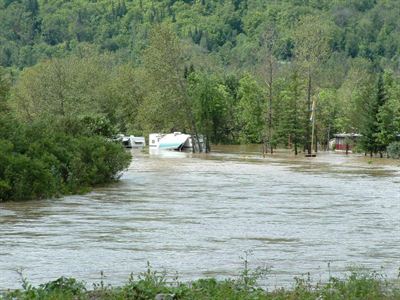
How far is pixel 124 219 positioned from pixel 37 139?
11.7 metres

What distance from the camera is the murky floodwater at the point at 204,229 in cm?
2128

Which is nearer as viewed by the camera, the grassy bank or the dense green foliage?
the grassy bank

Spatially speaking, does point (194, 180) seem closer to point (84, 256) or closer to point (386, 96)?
point (84, 256)

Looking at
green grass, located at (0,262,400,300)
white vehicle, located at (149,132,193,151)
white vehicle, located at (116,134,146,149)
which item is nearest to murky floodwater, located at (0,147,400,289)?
green grass, located at (0,262,400,300)

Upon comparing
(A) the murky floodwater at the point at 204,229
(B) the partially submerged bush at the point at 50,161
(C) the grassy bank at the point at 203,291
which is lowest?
(A) the murky floodwater at the point at 204,229

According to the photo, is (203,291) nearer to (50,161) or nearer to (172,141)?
(50,161)

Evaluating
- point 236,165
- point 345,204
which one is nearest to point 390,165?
point 236,165

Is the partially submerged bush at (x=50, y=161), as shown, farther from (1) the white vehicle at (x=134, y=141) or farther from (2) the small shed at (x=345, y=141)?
(1) the white vehicle at (x=134, y=141)

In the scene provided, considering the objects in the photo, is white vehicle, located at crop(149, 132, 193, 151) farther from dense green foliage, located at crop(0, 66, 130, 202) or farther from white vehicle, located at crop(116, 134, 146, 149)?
dense green foliage, located at crop(0, 66, 130, 202)

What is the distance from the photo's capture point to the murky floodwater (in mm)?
21281

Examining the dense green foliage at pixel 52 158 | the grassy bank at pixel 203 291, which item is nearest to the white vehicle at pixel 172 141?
the dense green foliage at pixel 52 158

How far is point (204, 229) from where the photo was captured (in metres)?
28.5

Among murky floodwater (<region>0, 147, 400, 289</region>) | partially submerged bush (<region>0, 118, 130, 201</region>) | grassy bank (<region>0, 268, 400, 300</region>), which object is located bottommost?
murky floodwater (<region>0, 147, 400, 289</region>)

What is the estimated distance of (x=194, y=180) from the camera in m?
49.9
